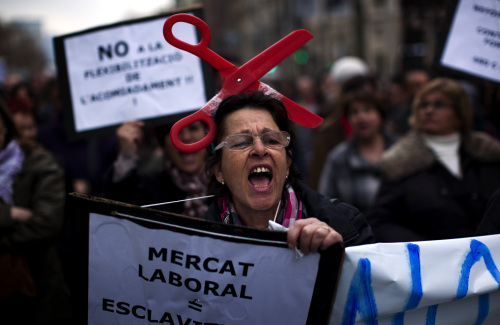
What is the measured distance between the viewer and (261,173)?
224cm

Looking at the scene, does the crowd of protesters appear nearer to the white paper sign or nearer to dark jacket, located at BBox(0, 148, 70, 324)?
dark jacket, located at BBox(0, 148, 70, 324)

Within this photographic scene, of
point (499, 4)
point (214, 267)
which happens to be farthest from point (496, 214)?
point (499, 4)

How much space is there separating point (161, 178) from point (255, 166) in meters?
1.33

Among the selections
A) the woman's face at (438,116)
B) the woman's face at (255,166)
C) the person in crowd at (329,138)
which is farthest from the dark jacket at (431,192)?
the person in crowd at (329,138)

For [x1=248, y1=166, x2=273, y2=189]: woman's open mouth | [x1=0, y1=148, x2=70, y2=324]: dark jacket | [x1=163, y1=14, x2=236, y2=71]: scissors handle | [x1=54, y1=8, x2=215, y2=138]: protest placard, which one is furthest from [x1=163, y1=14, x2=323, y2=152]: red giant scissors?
[x1=0, y1=148, x2=70, y2=324]: dark jacket

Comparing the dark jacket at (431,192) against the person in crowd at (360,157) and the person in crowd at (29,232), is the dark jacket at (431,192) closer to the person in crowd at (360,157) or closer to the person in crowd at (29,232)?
the person in crowd at (360,157)

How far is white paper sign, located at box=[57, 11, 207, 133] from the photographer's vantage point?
3.33m

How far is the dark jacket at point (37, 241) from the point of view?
2938 millimetres

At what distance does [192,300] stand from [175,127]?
70cm

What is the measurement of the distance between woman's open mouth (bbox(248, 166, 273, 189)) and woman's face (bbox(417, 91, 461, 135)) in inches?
75.3

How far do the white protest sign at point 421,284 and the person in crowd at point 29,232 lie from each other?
1.79m

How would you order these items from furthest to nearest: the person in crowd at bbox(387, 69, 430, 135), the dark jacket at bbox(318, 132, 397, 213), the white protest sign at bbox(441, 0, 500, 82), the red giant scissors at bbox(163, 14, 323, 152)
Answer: the person in crowd at bbox(387, 69, 430, 135), the dark jacket at bbox(318, 132, 397, 213), the white protest sign at bbox(441, 0, 500, 82), the red giant scissors at bbox(163, 14, 323, 152)

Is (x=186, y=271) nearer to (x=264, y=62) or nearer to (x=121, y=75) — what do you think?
(x=264, y=62)

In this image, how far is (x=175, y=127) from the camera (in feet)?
7.34
